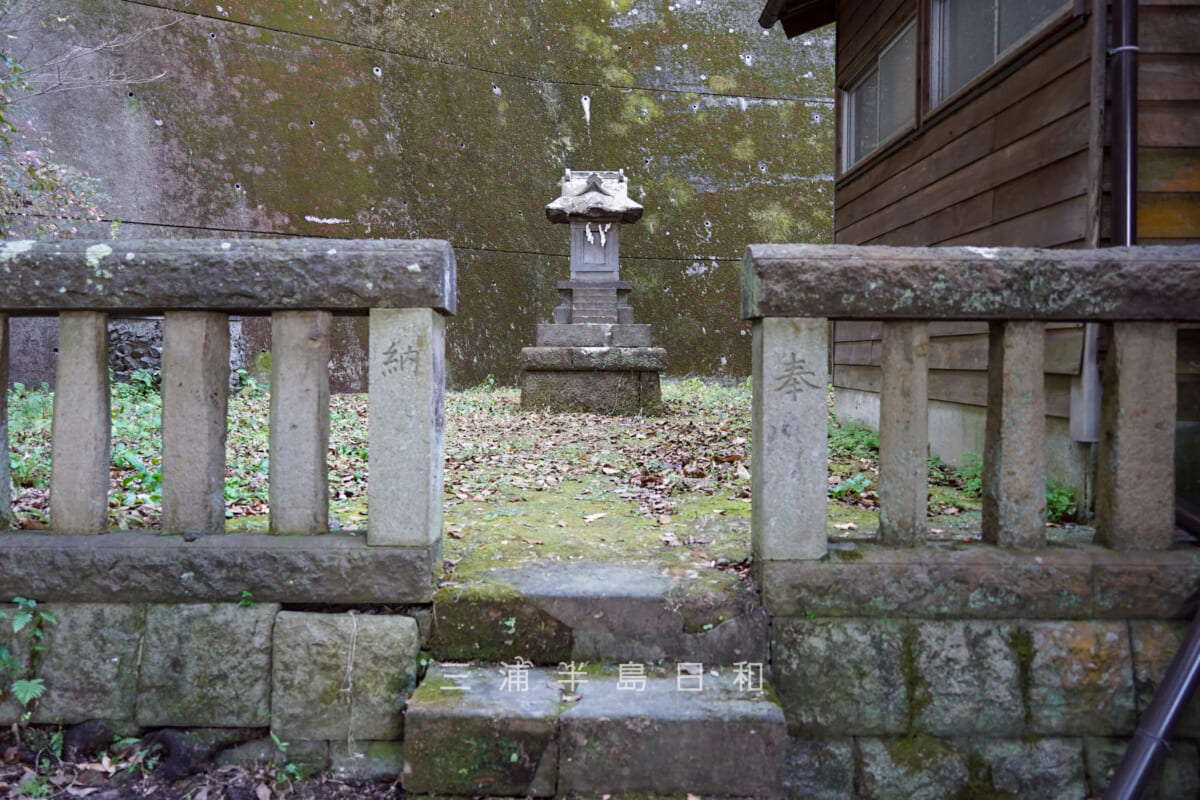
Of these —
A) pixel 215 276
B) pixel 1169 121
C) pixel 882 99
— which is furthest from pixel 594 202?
pixel 215 276

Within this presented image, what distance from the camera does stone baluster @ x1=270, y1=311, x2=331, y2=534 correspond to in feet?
8.92

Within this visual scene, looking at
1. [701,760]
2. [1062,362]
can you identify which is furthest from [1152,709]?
[1062,362]

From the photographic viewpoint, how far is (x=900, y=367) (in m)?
2.73

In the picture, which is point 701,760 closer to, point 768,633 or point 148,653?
point 768,633

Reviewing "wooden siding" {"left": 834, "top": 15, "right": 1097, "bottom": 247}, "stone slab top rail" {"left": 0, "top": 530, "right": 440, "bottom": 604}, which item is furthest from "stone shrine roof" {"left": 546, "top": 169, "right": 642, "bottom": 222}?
"stone slab top rail" {"left": 0, "top": 530, "right": 440, "bottom": 604}

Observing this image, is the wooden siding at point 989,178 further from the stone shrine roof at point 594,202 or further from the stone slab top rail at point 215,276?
the stone shrine roof at point 594,202

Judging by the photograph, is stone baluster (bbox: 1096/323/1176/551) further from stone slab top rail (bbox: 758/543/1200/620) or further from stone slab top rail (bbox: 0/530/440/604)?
stone slab top rail (bbox: 0/530/440/604)

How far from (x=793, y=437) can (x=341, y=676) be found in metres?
1.88

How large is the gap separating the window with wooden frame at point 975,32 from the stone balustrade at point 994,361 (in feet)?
6.70

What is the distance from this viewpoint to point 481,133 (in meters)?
13.8

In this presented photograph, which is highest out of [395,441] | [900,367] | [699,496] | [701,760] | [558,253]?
[558,253]

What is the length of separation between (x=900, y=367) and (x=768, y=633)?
3.64ft

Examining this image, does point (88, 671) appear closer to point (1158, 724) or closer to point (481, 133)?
point (1158, 724)

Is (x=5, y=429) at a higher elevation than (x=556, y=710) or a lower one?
higher
